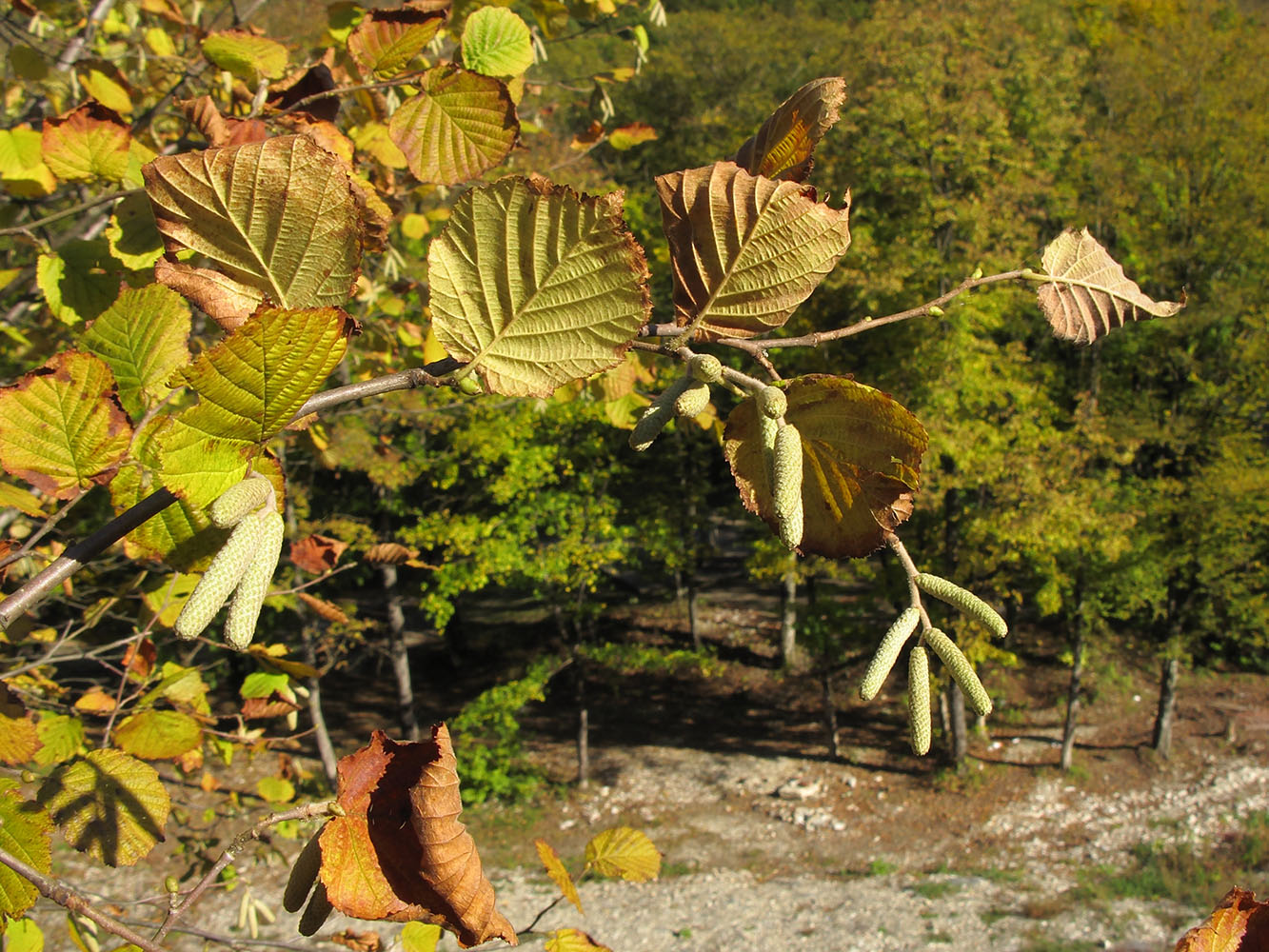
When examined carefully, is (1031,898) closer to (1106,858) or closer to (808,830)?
(1106,858)

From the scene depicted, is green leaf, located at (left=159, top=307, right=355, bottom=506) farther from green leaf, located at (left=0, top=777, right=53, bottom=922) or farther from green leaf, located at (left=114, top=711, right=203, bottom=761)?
green leaf, located at (left=114, top=711, right=203, bottom=761)

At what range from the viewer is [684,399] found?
828 mm

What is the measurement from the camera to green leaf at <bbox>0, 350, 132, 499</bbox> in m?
1.18

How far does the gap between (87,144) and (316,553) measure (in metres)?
1.11

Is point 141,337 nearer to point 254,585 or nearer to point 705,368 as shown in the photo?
point 254,585

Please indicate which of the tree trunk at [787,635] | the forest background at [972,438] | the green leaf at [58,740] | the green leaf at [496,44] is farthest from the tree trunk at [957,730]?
the green leaf at [496,44]

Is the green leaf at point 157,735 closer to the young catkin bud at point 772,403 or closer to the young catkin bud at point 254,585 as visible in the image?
the young catkin bud at point 254,585

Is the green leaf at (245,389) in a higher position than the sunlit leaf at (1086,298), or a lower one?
lower

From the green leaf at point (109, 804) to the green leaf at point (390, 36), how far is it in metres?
1.48

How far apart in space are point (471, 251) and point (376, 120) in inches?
65.9

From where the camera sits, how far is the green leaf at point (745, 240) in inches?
34.7

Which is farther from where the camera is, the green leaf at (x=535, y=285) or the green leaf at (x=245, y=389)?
the green leaf at (x=535, y=285)

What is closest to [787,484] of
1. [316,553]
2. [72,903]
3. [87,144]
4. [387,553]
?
[72,903]

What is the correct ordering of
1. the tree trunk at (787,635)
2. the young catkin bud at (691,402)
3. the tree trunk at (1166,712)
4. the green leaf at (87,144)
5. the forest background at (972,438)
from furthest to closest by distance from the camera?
the tree trunk at (787,635), the tree trunk at (1166,712), the forest background at (972,438), the green leaf at (87,144), the young catkin bud at (691,402)
